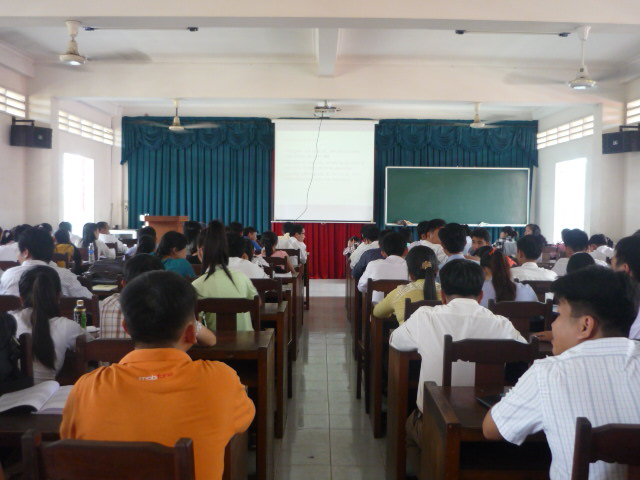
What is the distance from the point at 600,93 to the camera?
313 inches

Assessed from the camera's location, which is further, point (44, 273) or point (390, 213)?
point (390, 213)

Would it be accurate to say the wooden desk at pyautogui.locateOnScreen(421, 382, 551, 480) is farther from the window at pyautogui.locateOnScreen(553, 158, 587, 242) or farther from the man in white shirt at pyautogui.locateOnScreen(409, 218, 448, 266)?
the window at pyautogui.locateOnScreen(553, 158, 587, 242)

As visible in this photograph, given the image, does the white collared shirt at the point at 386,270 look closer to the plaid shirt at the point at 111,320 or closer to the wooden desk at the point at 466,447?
the plaid shirt at the point at 111,320

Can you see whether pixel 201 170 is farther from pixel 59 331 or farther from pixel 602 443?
pixel 602 443

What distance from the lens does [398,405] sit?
2.44 meters

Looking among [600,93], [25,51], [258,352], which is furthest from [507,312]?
[25,51]

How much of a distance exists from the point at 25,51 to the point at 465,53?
597 cm

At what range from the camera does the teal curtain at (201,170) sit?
10508mm

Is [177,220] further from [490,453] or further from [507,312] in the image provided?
[490,453]

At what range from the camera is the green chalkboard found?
1034 cm

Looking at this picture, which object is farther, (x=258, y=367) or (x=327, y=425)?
(x=327, y=425)

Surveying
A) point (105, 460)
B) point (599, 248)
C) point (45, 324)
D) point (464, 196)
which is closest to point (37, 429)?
point (105, 460)

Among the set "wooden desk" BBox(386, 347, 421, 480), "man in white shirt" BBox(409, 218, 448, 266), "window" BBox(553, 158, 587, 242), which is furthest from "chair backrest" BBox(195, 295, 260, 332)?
"window" BBox(553, 158, 587, 242)

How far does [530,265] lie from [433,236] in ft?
5.90
